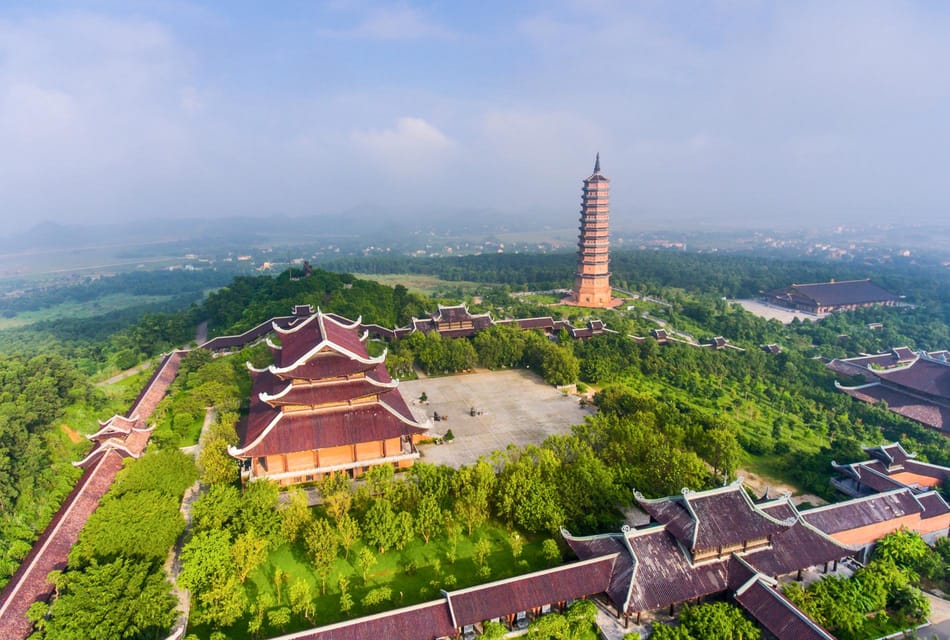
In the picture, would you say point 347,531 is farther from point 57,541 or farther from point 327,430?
point 57,541

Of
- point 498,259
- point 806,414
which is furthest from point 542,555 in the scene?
point 498,259

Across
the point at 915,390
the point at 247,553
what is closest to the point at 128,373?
the point at 247,553

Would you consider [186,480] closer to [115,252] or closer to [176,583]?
[176,583]

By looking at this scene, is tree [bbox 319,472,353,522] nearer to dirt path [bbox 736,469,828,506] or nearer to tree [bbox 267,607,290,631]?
tree [bbox 267,607,290,631]

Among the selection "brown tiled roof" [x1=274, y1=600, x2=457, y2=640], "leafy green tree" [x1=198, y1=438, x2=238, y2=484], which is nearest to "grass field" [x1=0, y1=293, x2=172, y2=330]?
"leafy green tree" [x1=198, y1=438, x2=238, y2=484]

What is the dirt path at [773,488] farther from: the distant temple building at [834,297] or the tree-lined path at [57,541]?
the distant temple building at [834,297]
